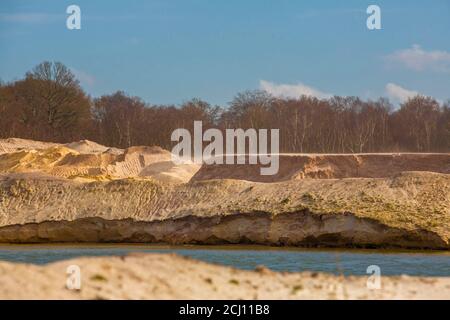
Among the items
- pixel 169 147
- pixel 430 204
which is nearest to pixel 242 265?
pixel 430 204

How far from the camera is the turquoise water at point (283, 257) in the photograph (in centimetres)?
2175

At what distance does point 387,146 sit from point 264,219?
4439 centimetres

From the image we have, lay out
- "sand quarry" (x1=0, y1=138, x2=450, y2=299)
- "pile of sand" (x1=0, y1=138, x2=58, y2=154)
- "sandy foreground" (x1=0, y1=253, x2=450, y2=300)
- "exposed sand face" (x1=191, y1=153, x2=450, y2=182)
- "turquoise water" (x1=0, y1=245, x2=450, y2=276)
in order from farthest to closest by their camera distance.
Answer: "pile of sand" (x1=0, y1=138, x2=58, y2=154), "exposed sand face" (x1=191, y1=153, x2=450, y2=182), "sand quarry" (x1=0, y1=138, x2=450, y2=299), "turquoise water" (x1=0, y1=245, x2=450, y2=276), "sandy foreground" (x1=0, y1=253, x2=450, y2=300)

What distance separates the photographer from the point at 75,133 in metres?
78.4

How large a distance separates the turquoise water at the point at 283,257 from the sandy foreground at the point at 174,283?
6740 millimetres

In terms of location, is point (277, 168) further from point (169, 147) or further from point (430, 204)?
point (169, 147)

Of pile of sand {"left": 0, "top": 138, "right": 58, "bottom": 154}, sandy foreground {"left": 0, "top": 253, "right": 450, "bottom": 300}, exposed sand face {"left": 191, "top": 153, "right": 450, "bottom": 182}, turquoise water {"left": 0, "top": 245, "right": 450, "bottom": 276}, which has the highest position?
pile of sand {"left": 0, "top": 138, "right": 58, "bottom": 154}

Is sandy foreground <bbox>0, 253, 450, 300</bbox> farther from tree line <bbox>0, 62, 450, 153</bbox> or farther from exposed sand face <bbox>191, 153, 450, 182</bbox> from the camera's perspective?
tree line <bbox>0, 62, 450, 153</bbox>

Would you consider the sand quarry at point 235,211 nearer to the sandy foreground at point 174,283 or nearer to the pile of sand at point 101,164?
the pile of sand at point 101,164

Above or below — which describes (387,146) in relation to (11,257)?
above

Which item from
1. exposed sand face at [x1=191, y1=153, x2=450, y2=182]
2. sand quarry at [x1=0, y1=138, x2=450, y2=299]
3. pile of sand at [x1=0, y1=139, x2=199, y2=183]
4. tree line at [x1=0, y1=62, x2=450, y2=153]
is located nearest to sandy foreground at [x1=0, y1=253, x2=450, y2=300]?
sand quarry at [x1=0, y1=138, x2=450, y2=299]

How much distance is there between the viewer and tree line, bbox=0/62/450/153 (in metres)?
74.2

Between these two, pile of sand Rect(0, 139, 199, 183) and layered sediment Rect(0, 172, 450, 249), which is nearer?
layered sediment Rect(0, 172, 450, 249)

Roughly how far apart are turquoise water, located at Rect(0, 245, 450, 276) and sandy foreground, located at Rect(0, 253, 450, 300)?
674 cm
